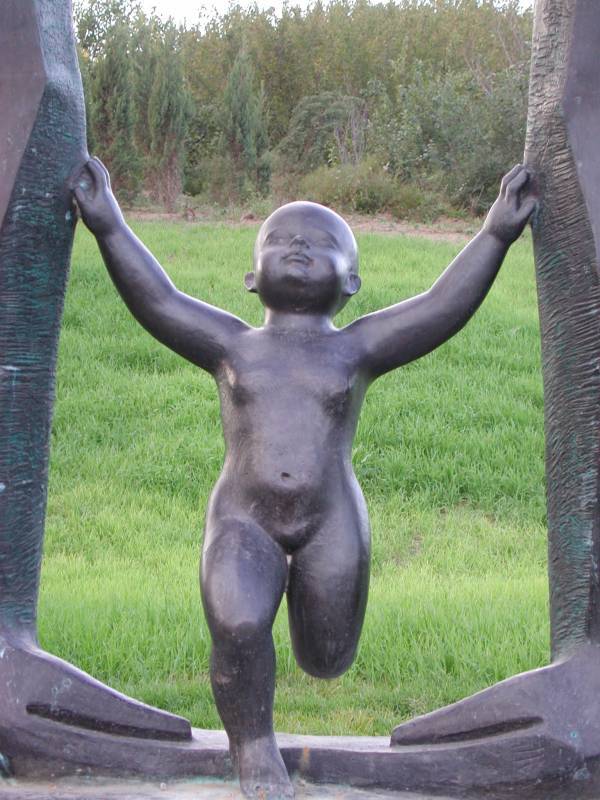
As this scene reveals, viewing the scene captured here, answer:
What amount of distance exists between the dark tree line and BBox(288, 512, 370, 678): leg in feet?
32.3

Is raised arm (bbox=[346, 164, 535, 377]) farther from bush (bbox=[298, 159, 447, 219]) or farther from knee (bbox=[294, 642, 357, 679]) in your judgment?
bush (bbox=[298, 159, 447, 219])

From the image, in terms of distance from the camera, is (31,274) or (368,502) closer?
(31,274)

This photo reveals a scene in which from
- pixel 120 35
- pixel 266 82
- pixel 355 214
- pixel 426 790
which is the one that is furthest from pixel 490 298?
pixel 266 82

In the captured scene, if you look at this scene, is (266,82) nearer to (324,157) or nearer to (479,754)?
(324,157)

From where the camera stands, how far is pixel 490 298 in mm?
8203

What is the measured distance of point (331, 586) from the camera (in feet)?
7.50

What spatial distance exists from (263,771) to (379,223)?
9502 mm

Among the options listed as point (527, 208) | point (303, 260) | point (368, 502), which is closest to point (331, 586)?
point (303, 260)

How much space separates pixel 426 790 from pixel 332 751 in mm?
210

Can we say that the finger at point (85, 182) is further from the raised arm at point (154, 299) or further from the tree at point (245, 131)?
the tree at point (245, 131)

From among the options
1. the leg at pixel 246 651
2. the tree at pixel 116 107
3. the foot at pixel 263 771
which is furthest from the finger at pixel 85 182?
the tree at pixel 116 107

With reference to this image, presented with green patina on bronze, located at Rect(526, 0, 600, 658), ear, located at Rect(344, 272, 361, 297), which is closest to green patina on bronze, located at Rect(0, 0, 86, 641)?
ear, located at Rect(344, 272, 361, 297)

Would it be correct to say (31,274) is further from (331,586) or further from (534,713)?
(534,713)

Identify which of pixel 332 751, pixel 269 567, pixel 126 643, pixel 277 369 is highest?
pixel 277 369
